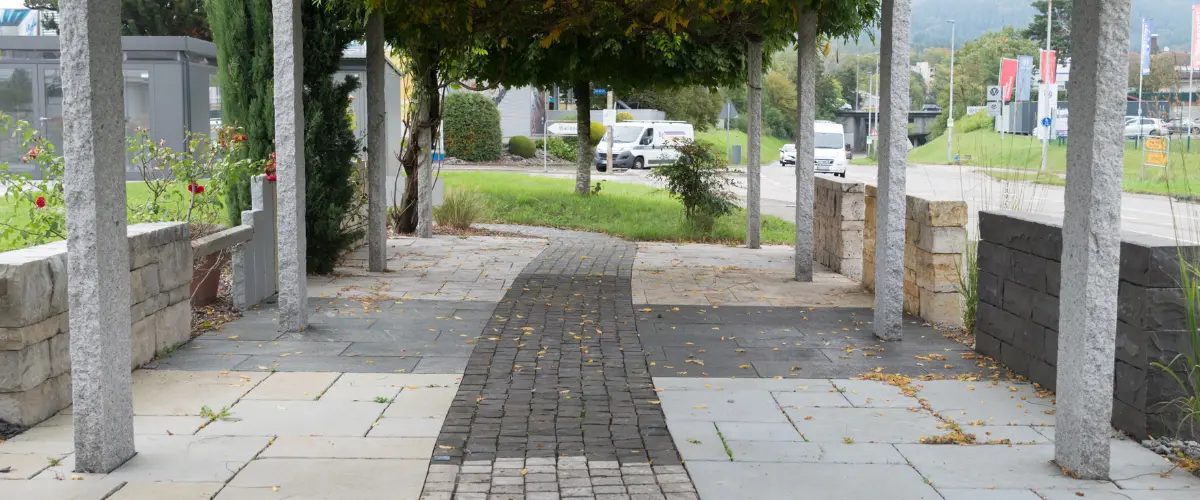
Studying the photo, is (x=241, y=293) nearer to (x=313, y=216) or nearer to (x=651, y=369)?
(x=313, y=216)

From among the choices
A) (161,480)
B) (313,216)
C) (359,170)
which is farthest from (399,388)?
(359,170)

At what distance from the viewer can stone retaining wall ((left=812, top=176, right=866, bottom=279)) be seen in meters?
10.7

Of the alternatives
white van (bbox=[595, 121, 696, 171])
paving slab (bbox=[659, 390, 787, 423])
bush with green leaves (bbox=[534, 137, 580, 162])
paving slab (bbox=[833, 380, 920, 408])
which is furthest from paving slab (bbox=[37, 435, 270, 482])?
bush with green leaves (bbox=[534, 137, 580, 162])

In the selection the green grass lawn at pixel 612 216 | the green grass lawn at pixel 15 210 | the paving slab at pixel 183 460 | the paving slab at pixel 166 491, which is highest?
the green grass lawn at pixel 15 210

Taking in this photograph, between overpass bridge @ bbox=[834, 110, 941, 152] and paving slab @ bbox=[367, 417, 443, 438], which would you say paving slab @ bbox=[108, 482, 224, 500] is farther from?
overpass bridge @ bbox=[834, 110, 941, 152]

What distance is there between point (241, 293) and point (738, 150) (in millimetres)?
27663

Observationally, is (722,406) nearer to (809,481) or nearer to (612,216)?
(809,481)

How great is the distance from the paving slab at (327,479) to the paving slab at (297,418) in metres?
0.46

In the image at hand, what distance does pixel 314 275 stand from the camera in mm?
10070

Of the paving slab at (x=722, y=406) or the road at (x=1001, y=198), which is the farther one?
the paving slab at (x=722, y=406)

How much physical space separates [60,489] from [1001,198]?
5.89 m

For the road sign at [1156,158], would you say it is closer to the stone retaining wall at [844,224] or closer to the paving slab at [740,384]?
the paving slab at [740,384]

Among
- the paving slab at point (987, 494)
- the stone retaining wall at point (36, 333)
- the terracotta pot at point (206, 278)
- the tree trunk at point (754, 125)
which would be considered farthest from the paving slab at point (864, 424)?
the tree trunk at point (754, 125)

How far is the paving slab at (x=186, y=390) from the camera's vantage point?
5.16 m
